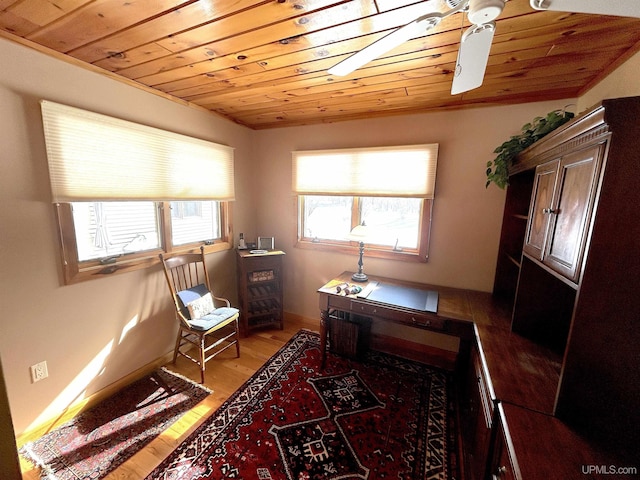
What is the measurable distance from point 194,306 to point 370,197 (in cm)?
197

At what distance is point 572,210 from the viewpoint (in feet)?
3.31

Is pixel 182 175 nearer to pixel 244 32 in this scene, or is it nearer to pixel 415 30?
pixel 244 32

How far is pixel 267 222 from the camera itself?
3.31 m

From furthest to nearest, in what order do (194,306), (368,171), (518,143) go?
(368,171) < (194,306) < (518,143)

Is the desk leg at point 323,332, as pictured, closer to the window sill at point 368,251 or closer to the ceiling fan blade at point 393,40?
the window sill at point 368,251

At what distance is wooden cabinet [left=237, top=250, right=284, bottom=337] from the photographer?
284cm

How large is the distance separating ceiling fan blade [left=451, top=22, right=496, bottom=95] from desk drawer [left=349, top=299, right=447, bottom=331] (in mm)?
1467

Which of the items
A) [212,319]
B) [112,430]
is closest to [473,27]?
[212,319]

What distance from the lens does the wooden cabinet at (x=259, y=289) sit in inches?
112

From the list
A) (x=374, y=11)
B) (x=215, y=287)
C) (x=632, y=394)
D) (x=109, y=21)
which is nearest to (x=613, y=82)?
(x=374, y=11)

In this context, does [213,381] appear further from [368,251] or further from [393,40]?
[393,40]

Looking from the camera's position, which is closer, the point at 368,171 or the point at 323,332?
the point at 323,332

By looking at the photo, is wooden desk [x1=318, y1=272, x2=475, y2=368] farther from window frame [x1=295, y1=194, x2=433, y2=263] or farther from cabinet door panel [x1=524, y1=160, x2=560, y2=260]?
cabinet door panel [x1=524, y1=160, x2=560, y2=260]

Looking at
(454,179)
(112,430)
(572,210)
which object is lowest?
(112,430)
